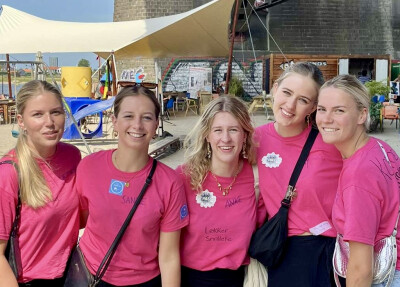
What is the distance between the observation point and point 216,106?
2111 millimetres

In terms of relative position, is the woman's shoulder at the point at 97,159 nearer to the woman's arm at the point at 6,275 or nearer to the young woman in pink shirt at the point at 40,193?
the young woman in pink shirt at the point at 40,193

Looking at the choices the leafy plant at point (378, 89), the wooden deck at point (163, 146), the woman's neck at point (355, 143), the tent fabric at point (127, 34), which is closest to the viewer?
the woman's neck at point (355, 143)

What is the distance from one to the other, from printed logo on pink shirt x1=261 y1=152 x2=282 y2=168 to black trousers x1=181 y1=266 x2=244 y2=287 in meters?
0.51

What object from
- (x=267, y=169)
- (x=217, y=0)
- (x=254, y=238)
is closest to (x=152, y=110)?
(x=267, y=169)

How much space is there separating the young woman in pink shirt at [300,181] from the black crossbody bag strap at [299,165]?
17 mm

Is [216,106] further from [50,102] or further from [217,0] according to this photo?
[217,0]

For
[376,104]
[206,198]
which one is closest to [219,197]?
[206,198]

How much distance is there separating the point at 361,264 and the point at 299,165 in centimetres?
54

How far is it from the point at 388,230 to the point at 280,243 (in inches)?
18.5

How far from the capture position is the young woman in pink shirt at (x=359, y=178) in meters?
1.58

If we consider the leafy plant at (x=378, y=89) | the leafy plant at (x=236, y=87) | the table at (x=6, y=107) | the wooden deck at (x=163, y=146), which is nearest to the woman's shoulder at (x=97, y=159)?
the wooden deck at (x=163, y=146)

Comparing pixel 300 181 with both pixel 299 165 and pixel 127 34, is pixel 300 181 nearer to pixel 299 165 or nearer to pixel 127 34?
pixel 299 165

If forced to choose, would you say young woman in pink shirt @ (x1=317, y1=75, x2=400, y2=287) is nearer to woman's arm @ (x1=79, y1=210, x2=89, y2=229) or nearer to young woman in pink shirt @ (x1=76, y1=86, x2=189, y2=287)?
young woman in pink shirt @ (x1=76, y1=86, x2=189, y2=287)

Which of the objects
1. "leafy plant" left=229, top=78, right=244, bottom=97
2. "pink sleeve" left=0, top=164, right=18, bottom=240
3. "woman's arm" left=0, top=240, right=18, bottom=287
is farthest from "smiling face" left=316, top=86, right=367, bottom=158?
"leafy plant" left=229, top=78, right=244, bottom=97
